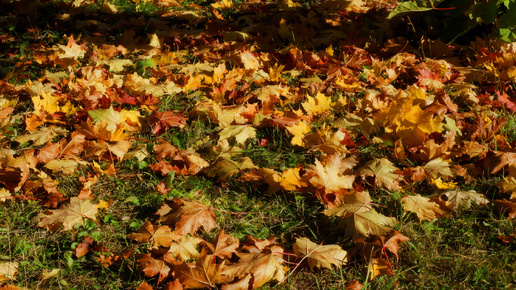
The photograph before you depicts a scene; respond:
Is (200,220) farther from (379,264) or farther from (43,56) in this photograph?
(43,56)

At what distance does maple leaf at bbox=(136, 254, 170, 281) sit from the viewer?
1719mm

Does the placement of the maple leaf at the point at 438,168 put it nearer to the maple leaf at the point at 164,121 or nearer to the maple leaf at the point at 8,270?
the maple leaf at the point at 164,121

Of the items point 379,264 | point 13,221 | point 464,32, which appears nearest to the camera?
point 379,264

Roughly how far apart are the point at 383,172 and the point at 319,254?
632mm

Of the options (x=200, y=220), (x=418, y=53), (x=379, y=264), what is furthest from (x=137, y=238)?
(x=418, y=53)

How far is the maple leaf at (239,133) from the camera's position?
254cm

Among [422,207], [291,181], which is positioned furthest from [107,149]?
[422,207]

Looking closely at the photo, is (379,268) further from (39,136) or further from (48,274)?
(39,136)

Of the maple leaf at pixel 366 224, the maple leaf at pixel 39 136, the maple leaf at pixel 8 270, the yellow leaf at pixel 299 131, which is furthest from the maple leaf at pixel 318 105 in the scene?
the maple leaf at pixel 8 270

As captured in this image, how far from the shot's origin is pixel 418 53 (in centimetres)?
346

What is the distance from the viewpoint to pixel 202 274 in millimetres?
1649

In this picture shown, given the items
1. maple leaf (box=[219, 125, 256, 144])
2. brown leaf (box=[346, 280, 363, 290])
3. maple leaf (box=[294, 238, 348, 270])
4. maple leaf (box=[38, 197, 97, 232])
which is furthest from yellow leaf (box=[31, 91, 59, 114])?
brown leaf (box=[346, 280, 363, 290])

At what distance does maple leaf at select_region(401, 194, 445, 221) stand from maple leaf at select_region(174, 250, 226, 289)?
89 cm

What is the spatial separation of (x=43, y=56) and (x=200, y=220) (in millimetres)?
2444
